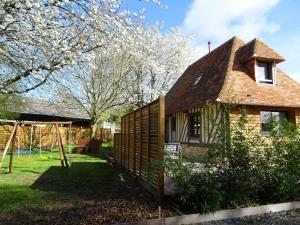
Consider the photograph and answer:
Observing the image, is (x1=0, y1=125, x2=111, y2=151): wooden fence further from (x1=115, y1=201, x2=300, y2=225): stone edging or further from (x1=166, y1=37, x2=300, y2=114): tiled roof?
(x1=115, y1=201, x2=300, y2=225): stone edging

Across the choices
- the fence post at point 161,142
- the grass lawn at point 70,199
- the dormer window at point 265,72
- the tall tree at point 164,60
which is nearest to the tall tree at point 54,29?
the fence post at point 161,142

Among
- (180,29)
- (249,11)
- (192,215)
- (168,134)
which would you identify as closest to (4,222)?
(192,215)

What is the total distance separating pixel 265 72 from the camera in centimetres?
1514

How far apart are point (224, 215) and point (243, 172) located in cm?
90

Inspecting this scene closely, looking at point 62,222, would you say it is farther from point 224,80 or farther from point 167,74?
point 167,74

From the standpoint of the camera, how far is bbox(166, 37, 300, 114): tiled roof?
13.4m

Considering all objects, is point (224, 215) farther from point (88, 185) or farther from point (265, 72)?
point (265, 72)

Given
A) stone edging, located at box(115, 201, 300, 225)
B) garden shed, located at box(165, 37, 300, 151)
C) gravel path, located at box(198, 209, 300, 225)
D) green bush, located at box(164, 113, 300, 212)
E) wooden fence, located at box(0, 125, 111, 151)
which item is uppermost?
garden shed, located at box(165, 37, 300, 151)

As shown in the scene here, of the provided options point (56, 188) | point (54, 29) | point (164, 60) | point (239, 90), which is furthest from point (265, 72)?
point (164, 60)

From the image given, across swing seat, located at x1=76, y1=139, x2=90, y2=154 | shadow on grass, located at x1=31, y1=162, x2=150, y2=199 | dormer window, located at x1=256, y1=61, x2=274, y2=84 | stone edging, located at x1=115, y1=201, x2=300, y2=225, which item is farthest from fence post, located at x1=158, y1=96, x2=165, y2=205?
swing seat, located at x1=76, y1=139, x2=90, y2=154

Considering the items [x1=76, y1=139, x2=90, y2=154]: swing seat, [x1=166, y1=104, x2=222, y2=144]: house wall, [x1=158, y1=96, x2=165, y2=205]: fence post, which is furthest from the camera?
[x1=76, y1=139, x2=90, y2=154]: swing seat

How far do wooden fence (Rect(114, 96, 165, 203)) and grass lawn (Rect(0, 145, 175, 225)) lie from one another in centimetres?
36

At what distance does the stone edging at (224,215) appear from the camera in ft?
16.4

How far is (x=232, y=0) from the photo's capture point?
898 centimetres
